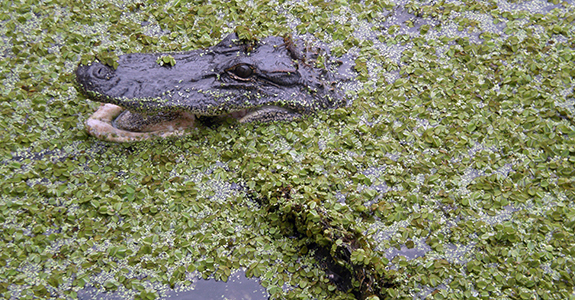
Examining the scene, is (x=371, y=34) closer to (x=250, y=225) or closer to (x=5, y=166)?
(x=250, y=225)

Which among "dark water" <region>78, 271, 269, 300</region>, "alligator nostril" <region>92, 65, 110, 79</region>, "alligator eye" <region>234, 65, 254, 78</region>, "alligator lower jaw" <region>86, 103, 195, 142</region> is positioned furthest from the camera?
"alligator lower jaw" <region>86, 103, 195, 142</region>

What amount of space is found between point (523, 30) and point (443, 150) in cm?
192

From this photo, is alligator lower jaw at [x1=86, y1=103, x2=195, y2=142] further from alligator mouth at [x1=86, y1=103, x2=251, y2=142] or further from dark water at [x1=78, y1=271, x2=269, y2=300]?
dark water at [x1=78, y1=271, x2=269, y2=300]

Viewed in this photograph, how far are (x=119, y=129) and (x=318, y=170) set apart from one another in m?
1.68

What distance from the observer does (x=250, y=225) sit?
3.09 meters

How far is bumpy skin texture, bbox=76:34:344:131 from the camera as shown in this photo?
3.13 metres

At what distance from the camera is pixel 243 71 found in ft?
10.9

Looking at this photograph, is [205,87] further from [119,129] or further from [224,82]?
[119,129]

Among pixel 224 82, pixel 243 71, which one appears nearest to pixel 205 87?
pixel 224 82

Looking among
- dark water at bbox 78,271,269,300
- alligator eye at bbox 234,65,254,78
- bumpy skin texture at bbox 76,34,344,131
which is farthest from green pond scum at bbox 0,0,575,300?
alligator eye at bbox 234,65,254,78

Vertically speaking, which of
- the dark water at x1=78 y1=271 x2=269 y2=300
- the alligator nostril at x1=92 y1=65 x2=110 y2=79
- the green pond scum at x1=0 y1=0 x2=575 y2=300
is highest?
the alligator nostril at x1=92 y1=65 x2=110 y2=79

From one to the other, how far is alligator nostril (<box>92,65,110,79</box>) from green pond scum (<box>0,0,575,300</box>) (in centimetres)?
10

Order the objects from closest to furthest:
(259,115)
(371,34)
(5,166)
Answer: (5,166) < (259,115) < (371,34)

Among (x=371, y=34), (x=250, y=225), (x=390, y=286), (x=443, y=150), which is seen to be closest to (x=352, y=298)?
(x=390, y=286)
